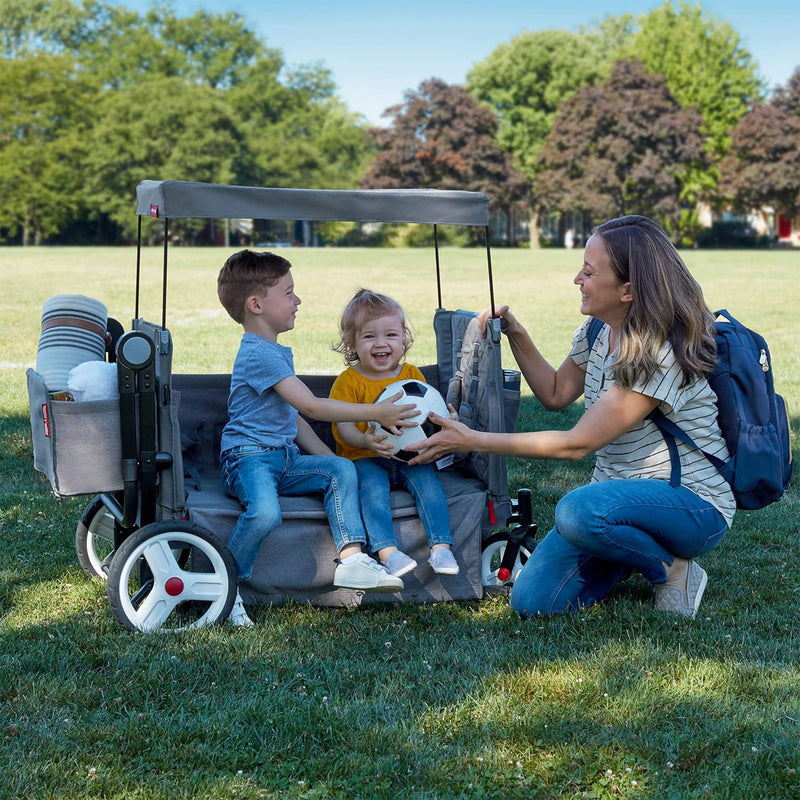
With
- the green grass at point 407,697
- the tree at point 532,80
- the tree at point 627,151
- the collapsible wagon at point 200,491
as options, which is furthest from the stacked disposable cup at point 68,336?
the tree at point 532,80

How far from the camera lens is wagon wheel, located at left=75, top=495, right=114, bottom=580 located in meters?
4.54

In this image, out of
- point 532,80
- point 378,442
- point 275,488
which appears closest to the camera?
point 275,488

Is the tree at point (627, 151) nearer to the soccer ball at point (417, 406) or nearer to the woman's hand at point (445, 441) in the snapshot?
the soccer ball at point (417, 406)

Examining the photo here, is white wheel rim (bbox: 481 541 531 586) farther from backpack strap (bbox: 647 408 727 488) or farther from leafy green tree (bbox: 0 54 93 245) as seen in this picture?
leafy green tree (bbox: 0 54 93 245)

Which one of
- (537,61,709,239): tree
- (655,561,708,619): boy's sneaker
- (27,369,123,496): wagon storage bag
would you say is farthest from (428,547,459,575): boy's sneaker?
(537,61,709,239): tree

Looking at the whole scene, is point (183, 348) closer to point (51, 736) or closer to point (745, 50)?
point (51, 736)

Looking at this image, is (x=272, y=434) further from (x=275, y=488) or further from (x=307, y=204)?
(x=307, y=204)

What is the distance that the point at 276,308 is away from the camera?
4.22 metres

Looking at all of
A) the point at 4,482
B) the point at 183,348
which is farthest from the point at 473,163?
the point at 4,482

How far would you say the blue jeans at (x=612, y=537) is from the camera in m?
3.83

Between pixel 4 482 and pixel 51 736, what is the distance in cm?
337

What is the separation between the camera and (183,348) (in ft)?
41.2

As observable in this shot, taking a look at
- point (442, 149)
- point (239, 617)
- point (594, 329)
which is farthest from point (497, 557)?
point (442, 149)

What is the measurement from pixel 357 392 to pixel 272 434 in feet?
1.29
